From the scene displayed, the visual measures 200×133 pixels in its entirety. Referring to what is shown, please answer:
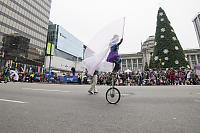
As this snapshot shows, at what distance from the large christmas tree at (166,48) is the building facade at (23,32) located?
34.8 metres

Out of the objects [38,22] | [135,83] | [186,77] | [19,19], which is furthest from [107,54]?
[38,22]

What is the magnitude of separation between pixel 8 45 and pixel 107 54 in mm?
55155

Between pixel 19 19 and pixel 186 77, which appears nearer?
pixel 186 77

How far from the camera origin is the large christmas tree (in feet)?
75.5

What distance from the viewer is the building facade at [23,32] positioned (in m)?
44.9

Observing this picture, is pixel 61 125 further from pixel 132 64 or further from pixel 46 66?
pixel 132 64

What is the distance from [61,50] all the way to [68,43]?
969 centimetres

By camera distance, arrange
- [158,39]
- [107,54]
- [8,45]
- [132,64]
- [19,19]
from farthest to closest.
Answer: [132,64] → [19,19] → [8,45] → [158,39] → [107,54]

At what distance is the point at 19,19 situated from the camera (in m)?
49.9

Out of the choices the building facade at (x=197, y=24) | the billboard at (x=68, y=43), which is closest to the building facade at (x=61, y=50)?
the billboard at (x=68, y=43)

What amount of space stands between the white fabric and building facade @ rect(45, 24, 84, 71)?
58.0 m

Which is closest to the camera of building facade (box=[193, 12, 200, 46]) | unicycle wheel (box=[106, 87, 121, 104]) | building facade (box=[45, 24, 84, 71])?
unicycle wheel (box=[106, 87, 121, 104])

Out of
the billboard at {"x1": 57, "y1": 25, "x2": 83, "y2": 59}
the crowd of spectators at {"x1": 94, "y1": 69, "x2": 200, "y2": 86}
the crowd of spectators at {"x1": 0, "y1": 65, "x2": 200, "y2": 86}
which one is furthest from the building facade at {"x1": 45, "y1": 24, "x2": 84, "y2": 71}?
the crowd of spectators at {"x1": 94, "y1": 69, "x2": 200, "y2": 86}

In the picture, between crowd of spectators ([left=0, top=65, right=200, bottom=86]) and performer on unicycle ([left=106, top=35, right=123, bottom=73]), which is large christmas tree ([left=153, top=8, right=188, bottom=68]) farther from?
performer on unicycle ([left=106, top=35, right=123, bottom=73])
